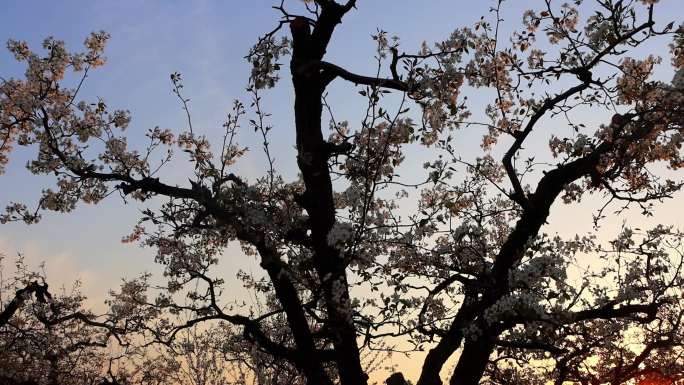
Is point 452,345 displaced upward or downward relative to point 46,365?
downward

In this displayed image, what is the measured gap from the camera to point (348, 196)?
9.48 metres

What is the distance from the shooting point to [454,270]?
1055 centimetres

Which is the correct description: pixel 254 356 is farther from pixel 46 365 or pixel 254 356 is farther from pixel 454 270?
pixel 46 365

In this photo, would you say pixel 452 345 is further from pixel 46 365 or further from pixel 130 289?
pixel 46 365

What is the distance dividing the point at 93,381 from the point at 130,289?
844 centimetres

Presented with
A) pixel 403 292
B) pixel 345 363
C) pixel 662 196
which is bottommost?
pixel 345 363

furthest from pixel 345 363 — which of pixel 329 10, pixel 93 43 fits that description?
pixel 93 43

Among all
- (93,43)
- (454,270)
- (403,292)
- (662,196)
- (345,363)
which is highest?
(93,43)

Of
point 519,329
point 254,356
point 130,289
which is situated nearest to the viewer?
point 519,329

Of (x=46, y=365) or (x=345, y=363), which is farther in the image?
(x=46, y=365)

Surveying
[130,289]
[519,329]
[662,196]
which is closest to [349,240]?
[519,329]

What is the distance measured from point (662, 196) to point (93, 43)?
11.8 meters

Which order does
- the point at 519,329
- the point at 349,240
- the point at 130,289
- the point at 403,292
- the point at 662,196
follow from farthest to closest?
the point at 130,289 < the point at 662,196 < the point at 519,329 < the point at 403,292 < the point at 349,240

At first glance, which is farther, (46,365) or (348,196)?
(46,365)
